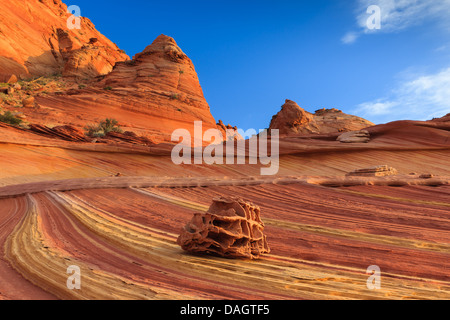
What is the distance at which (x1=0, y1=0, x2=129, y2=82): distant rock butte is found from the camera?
39438 mm

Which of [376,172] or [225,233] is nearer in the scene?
[225,233]

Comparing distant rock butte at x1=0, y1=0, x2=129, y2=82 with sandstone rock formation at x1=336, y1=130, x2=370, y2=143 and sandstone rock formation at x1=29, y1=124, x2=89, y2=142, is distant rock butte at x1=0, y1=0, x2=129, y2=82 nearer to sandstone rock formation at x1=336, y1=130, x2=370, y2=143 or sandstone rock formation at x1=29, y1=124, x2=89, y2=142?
sandstone rock formation at x1=29, y1=124, x2=89, y2=142

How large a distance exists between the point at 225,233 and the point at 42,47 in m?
52.9

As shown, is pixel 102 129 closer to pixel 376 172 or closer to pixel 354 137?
pixel 354 137

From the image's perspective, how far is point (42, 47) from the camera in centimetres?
4659

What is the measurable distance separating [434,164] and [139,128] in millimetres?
20608

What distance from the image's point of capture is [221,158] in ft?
49.4

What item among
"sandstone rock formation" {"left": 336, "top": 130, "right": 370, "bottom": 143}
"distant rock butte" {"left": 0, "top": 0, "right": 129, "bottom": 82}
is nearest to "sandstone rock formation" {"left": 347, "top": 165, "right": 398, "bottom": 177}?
"sandstone rock formation" {"left": 336, "top": 130, "right": 370, "bottom": 143}

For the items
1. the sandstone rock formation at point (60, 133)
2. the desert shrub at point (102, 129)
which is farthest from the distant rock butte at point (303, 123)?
the sandstone rock formation at point (60, 133)

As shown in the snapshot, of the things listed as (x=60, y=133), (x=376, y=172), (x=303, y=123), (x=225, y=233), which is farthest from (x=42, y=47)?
(x=225, y=233)

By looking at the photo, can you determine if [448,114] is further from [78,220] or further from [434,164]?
[78,220]

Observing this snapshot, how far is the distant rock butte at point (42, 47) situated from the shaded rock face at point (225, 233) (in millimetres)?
39722

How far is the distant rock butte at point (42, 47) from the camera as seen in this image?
129 ft
